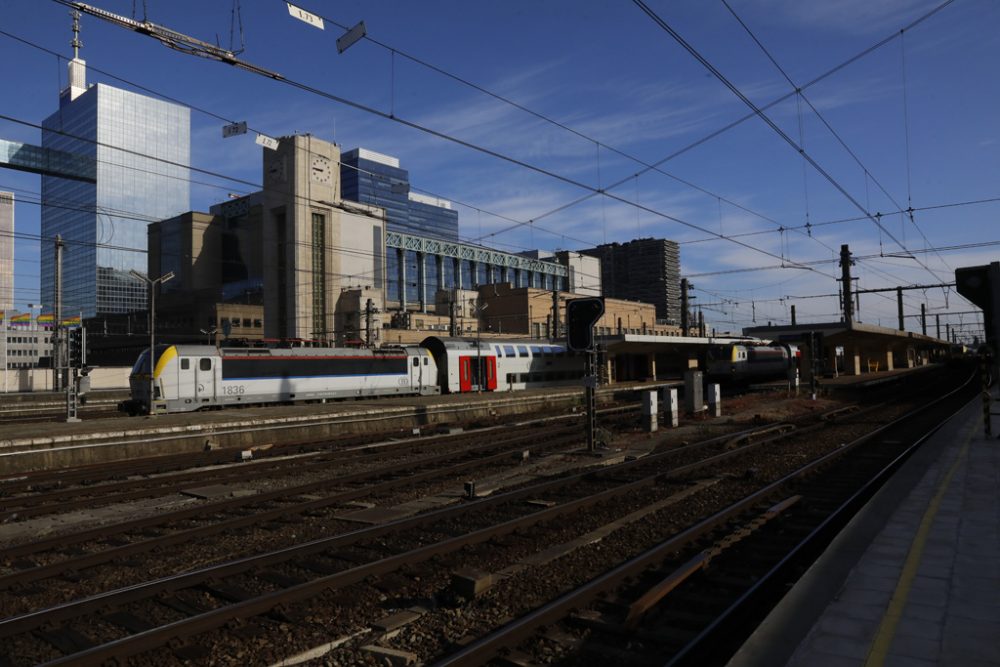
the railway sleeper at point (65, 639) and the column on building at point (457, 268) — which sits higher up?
the column on building at point (457, 268)

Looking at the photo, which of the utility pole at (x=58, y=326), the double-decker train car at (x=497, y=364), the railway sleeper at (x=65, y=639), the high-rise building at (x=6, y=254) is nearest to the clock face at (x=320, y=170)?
the high-rise building at (x=6, y=254)

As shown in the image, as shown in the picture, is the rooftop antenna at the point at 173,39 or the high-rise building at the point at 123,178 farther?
the high-rise building at the point at 123,178

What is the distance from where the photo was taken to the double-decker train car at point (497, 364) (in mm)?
38875

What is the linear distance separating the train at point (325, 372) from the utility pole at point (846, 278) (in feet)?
80.2

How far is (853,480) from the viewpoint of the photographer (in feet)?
40.8

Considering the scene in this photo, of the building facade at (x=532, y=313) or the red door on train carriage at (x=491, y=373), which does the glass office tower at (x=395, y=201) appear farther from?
the red door on train carriage at (x=491, y=373)

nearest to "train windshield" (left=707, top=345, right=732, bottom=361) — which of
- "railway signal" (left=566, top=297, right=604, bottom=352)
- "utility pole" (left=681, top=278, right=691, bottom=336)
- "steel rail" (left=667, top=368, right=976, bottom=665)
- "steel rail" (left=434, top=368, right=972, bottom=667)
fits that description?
"utility pole" (left=681, top=278, right=691, bottom=336)

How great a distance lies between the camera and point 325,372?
31344mm

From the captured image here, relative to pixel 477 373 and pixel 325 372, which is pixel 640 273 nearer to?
pixel 477 373

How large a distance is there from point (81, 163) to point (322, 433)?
5393 centimetres

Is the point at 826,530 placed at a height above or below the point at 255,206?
below

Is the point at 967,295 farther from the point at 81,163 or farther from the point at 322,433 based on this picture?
the point at 81,163

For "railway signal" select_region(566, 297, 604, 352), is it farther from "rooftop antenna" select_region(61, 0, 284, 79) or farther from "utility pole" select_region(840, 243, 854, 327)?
"utility pole" select_region(840, 243, 854, 327)

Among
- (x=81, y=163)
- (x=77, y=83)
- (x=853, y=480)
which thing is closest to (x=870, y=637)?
(x=853, y=480)
